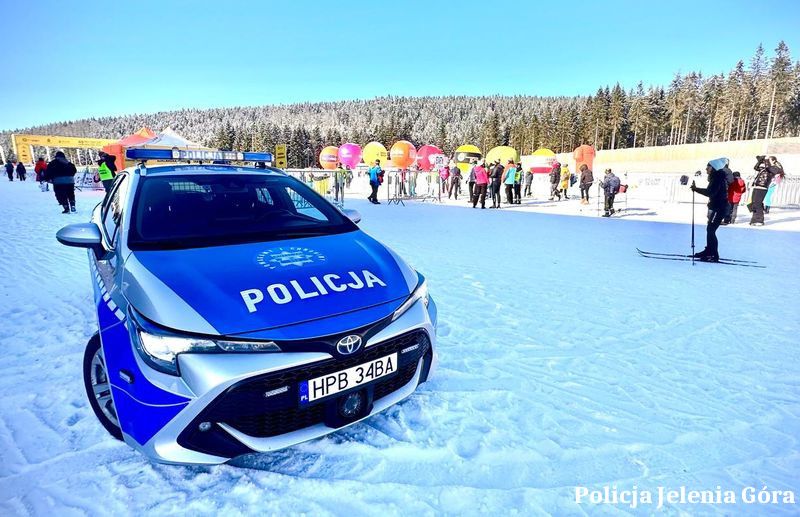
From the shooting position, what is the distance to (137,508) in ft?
6.53

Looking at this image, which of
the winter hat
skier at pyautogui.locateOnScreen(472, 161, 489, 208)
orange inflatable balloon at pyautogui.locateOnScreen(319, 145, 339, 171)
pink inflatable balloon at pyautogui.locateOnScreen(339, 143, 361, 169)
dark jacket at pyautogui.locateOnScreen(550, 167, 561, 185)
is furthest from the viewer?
orange inflatable balloon at pyautogui.locateOnScreen(319, 145, 339, 171)

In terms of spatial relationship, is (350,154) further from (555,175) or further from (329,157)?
(555,175)

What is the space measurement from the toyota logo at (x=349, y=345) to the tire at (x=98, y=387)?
154cm

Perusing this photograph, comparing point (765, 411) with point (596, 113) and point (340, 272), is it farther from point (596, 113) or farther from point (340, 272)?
point (596, 113)

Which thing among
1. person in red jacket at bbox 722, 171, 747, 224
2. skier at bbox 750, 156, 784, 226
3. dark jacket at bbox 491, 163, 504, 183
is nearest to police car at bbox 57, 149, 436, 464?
person in red jacket at bbox 722, 171, 747, 224

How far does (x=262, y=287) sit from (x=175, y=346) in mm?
466

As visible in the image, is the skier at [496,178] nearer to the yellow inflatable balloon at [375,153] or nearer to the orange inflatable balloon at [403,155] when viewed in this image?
the orange inflatable balloon at [403,155]

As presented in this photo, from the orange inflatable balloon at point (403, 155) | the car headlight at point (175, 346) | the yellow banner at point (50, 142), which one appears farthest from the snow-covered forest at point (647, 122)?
the car headlight at point (175, 346)

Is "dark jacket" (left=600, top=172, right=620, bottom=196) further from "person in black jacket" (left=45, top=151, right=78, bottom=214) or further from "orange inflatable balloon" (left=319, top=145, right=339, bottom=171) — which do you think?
"orange inflatable balloon" (left=319, top=145, right=339, bottom=171)

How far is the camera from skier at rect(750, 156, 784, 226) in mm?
11820

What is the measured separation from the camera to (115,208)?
3.15 metres

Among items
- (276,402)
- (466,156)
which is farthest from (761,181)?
(466,156)

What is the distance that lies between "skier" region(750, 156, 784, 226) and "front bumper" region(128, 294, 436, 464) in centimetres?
1429

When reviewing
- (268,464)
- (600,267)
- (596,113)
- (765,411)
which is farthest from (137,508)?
(596,113)
